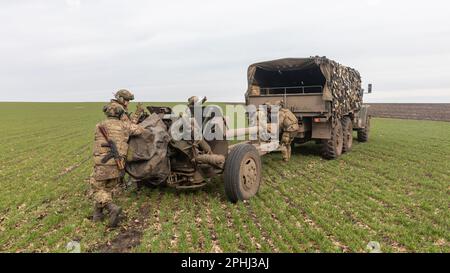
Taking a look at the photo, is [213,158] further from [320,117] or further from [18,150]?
[18,150]

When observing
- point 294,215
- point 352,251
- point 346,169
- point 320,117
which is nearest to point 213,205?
point 294,215

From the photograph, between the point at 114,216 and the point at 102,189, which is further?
the point at 102,189

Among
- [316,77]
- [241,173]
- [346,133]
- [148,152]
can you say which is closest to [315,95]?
[316,77]

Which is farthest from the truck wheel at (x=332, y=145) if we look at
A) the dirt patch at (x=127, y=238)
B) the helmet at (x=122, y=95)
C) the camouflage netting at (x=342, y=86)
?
the helmet at (x=122, y=95)

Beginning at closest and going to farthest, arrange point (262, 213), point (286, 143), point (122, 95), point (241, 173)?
point (122, 95) → point (262, 213) → point (241, 173) → point (286, 143)

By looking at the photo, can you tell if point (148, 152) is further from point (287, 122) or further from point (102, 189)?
point (287, 122)

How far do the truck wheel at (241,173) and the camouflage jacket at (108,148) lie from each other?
5.98ft

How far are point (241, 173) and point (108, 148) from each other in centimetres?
239

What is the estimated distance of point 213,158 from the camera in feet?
20.3

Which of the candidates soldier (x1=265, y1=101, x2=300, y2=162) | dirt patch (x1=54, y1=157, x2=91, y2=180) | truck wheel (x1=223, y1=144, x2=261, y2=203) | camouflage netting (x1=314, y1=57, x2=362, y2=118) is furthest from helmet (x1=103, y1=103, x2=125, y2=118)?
camouflage netting (x1=314, y1=57, x2=362, y2=118)

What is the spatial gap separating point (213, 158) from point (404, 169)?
5.90m

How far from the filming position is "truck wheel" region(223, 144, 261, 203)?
20.2 ft

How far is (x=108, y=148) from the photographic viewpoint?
524 centimetres
